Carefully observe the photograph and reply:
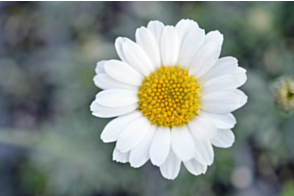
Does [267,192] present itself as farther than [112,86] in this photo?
Yes

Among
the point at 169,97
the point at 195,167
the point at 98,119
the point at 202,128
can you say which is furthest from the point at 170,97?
the point at 98,119

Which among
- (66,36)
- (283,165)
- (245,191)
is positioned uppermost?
(66,36)

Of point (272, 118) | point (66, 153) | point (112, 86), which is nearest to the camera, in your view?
point (112, 86)

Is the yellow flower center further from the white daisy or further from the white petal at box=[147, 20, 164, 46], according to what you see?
the white petal at box=[147, 20, 164, 46]

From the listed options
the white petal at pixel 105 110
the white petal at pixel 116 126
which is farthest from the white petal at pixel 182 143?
the white petal at pixel 105 110

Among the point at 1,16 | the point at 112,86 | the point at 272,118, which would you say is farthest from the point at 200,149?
the point at 1,16

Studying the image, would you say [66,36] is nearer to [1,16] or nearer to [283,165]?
[1,16]
